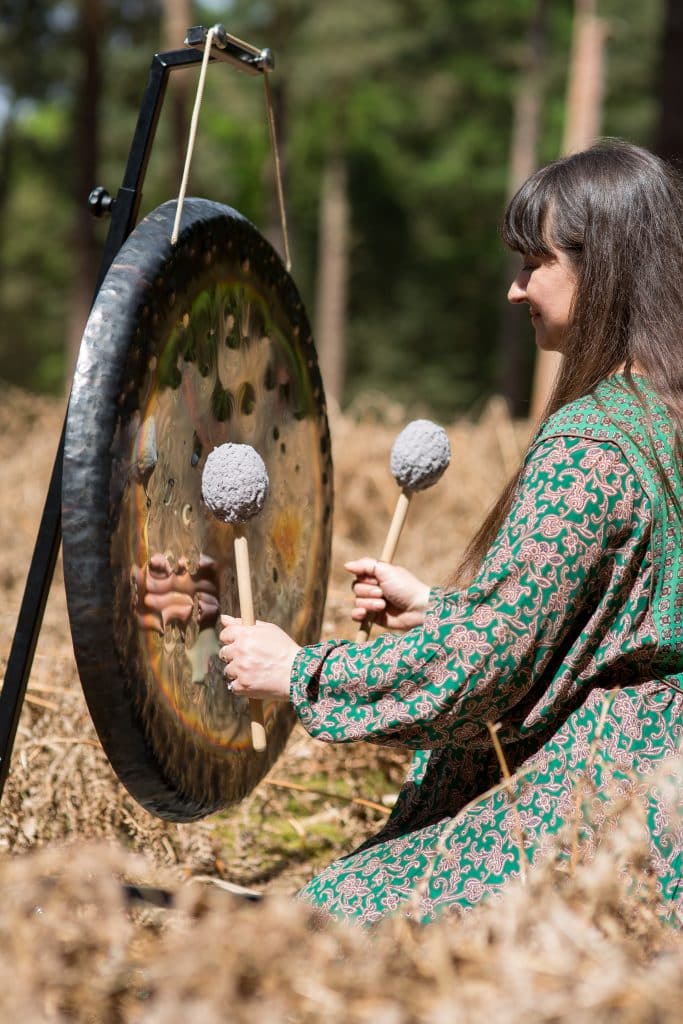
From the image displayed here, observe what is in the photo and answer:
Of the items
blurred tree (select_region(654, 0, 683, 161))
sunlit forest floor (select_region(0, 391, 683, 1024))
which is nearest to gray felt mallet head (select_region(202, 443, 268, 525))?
sunlit forest floor (select_region(0, 391, 683, 1024))

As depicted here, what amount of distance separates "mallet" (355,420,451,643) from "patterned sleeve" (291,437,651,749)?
53 cm

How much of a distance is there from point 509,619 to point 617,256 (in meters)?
0.63

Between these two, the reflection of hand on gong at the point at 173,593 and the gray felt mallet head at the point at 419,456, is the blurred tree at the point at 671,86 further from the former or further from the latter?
the reflection of hand on gong at the point at 173,593

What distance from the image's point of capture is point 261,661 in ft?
6.39

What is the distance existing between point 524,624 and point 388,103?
952 inches

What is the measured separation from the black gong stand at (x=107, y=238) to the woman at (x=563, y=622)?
36 centimetres

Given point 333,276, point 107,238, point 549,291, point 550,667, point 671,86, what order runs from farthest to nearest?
point 333,276
point 671,86
point 107,238
point 549,291
point 550,667

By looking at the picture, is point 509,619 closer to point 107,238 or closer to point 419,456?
point 419,456

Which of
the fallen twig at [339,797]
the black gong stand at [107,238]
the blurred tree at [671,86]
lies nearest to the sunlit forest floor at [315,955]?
the black gong stand at [107,238]

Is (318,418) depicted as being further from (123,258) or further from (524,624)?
(524,624)

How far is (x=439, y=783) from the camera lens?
7.23 ft

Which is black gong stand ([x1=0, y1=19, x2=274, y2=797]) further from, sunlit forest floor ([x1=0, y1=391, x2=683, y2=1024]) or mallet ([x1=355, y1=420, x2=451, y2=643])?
mallet ([x1=355, y1=420, x2=451, y2=643])

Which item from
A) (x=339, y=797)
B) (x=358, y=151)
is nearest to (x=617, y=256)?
(x=339, y=797)

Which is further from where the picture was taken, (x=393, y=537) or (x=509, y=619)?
(x=393, y=537)
